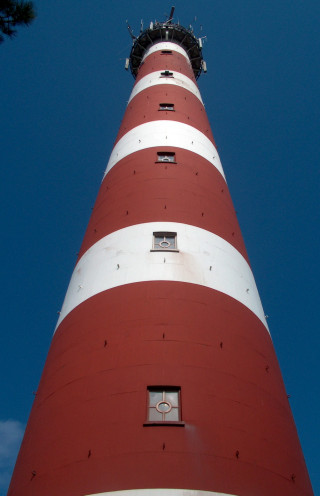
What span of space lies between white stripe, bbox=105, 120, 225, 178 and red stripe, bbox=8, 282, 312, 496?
7130 mm

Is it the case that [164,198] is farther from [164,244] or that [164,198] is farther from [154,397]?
[154,397]

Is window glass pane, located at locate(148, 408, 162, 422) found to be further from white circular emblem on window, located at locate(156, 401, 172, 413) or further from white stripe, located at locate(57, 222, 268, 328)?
white stripe, located at locate(57, 222, 268, 328)

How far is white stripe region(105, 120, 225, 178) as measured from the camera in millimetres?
15695

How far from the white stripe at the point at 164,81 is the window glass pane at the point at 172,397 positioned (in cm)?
1614

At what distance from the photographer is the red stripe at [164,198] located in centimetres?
1230

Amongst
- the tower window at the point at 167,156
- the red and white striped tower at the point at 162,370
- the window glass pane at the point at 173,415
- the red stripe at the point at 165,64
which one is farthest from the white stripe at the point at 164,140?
the window glass pane at the point at 173,415

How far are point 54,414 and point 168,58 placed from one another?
21.5 meters

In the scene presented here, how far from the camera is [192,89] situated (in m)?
22.1

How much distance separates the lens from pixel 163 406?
7820mm

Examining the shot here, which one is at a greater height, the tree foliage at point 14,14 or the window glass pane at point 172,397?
the tree foliage at point 14,14

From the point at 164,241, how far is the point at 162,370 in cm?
389

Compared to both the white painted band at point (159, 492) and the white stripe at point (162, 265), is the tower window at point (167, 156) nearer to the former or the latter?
the white stripe at point (162, 265)

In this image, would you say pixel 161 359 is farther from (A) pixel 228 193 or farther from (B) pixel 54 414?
(A) pixel 228 193

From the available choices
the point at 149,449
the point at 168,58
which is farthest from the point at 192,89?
the point at 149,449
